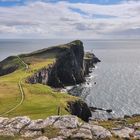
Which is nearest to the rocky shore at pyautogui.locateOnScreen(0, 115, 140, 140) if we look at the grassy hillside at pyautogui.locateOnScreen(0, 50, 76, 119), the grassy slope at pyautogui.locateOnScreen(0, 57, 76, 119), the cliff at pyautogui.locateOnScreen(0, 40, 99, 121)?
the grassy hillside at pyautogui.locateOnScreen(0, 50, 76, 119)

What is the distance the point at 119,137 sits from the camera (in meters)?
24.5

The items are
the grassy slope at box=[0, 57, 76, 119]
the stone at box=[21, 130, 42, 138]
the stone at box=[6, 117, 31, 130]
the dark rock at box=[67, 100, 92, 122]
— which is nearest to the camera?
the stone at box=[21, 130, 42, 138]

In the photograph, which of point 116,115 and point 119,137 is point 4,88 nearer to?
point 116,115

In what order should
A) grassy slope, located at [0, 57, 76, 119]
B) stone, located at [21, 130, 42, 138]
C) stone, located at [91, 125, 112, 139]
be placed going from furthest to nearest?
grassy slope, located at [0, 57, 76, 119] → stone, located at [21, 130, 42, 138] → stone, located at [91, 125, 112, 139]

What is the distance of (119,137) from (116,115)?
9209 centimetres

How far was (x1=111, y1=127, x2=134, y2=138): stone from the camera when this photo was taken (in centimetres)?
2502

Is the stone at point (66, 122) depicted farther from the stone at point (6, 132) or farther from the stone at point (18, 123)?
the stone at point (6, 132)

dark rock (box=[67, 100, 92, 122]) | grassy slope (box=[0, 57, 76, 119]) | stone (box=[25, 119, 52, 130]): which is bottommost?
dark rock (box=[67, 100, 92, 122])

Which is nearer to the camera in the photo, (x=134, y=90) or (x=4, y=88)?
(x=4, y=88)

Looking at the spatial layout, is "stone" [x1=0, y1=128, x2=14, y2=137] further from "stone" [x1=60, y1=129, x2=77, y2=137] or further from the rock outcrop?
"stone" [x1=60, y1=129, x2=77, y2=137]

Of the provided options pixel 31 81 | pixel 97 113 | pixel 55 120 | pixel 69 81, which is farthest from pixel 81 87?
pixel 55 120

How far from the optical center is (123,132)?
2570 centimetres

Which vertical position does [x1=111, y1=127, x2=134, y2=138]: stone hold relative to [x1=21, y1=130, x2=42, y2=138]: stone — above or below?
below

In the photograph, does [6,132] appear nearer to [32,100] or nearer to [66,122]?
[66,122]
